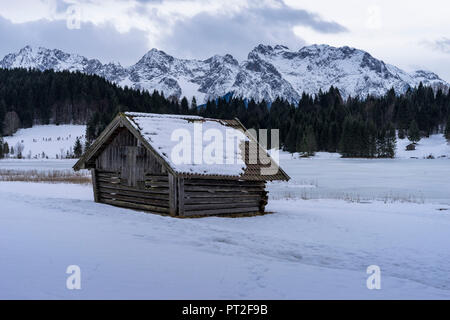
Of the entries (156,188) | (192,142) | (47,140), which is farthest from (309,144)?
(156,188)

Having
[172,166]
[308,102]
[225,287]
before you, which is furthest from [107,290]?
[308,102]

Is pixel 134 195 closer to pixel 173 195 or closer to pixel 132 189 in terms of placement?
pixel 132 189

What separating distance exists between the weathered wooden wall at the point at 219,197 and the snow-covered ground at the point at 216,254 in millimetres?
830

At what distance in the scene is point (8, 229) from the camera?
1134cm

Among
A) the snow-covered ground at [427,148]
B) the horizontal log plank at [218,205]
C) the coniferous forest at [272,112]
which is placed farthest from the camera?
the coniferous forest at [272,112]

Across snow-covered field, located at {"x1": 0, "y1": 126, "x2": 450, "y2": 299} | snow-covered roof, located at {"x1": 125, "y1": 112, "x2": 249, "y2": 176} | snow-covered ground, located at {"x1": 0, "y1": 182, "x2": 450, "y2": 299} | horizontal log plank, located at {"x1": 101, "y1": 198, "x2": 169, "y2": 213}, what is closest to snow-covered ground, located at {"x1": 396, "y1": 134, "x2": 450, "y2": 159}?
snow-covered field, located at {"x1": 0, "y1": 126, "x2": 450, "y2": 299}

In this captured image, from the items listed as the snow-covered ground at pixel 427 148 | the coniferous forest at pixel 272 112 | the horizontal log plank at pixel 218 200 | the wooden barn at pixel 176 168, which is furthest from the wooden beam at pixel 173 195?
the snow-covered ground at pixel 427 148

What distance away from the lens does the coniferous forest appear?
99000mm

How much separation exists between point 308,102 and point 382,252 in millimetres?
147697

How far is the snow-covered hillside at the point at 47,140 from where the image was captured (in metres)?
81.4

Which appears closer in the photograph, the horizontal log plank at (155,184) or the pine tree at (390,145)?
the horizontal log plank at (155,184)

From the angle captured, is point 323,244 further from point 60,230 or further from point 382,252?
point 60,230

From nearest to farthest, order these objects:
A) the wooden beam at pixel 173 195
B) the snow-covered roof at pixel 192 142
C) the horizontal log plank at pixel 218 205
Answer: the wooden beam at pixel 173 195 < the snow-covered roof at pixel 192 142 < the horizontal log plank at pixel 218 205

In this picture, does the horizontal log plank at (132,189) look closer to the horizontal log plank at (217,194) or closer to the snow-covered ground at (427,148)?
the horizontal log plank at (217,194)
